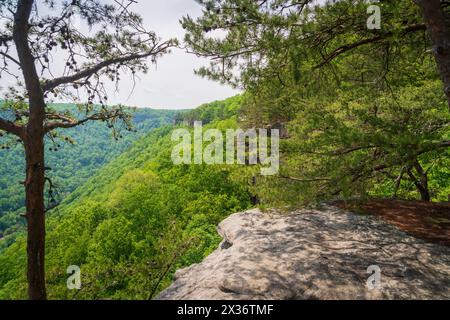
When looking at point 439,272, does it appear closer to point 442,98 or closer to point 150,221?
point 442,98

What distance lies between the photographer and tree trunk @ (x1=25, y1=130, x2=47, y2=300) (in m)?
4.48

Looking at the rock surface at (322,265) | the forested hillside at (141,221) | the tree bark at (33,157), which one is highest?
the tree bark at (33,157)

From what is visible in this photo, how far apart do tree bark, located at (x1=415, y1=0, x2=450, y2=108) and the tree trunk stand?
17.0ft

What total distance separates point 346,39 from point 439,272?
12.6 feet

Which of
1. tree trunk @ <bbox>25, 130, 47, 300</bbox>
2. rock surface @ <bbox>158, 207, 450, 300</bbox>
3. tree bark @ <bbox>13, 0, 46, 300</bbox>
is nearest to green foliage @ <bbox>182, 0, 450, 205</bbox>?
rock surface @ <bbox>158, 207, 450, 300</bbox>

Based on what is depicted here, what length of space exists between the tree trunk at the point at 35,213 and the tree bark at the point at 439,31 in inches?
204

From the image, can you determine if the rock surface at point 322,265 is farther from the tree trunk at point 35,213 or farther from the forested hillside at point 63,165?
the forested hillside at point 63,165

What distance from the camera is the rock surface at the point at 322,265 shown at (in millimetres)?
4000

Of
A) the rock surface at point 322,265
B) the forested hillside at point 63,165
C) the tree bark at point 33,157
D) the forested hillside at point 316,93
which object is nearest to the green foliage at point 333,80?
the forested hillside at point 316,93

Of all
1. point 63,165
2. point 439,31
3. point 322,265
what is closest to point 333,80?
point 439,31

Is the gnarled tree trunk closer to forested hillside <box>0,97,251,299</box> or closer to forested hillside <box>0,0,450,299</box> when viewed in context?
forested hillside <box>0,0,450,299</box>

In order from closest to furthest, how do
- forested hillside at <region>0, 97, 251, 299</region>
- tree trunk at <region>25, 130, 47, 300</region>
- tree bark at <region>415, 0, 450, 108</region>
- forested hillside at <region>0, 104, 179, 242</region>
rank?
tree bark at <region>415, 0, 450, 108</region>
tree trunk at <region>25, 130, 47, 300</region>
forested hillside at <region>0, 97, 251, 299</region>
forested hillside at <region>0, 104, 179, 242</region>

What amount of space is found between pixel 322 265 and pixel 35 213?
3.97m
